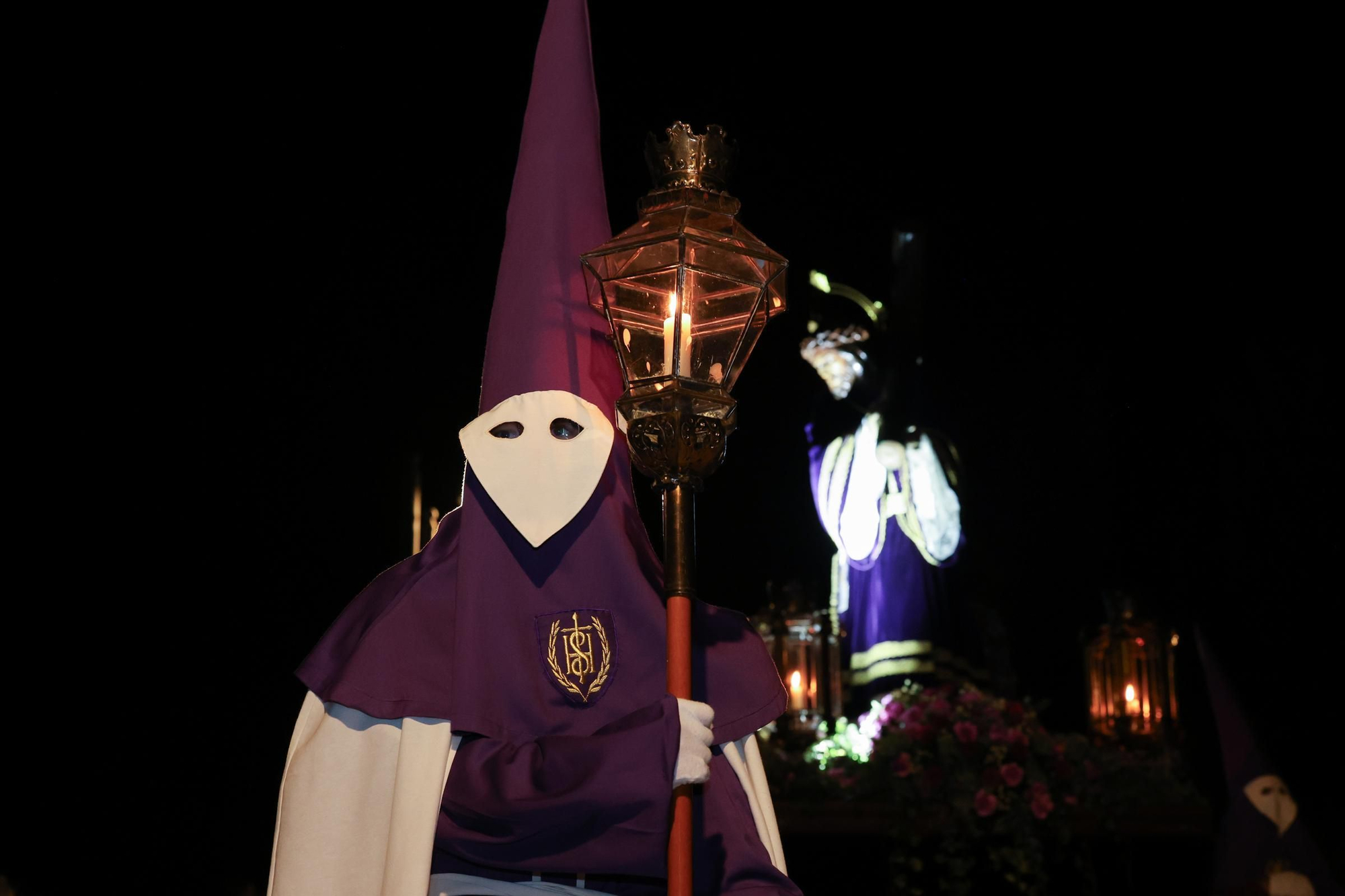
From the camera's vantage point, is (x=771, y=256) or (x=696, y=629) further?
(x=696, y=629)

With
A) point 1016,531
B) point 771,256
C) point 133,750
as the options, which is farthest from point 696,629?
point 1016,531

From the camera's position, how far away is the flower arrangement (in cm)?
396

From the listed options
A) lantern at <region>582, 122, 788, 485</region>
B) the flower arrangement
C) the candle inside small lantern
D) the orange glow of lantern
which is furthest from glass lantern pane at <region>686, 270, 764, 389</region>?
the candle inside small lantern

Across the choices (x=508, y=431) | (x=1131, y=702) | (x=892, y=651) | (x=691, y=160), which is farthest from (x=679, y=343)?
(x=892, y=651)

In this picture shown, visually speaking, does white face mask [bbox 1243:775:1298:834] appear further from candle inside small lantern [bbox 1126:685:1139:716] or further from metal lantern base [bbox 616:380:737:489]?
metal lantern base [bbox 616:380:737:489]

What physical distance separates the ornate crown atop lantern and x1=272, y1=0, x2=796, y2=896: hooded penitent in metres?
0.35

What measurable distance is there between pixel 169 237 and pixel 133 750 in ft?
4.25

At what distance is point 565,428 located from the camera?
2215mm

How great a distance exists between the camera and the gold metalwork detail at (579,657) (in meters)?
2.11

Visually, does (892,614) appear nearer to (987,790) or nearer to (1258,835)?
(1258,835)

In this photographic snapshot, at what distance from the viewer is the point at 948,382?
6.80 meters

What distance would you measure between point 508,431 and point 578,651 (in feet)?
1.22

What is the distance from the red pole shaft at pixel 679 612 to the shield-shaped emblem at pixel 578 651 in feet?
0.80

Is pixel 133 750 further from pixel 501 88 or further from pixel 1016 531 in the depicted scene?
pixel 1016 531
